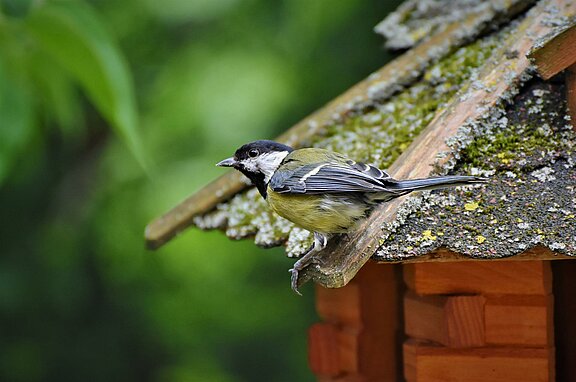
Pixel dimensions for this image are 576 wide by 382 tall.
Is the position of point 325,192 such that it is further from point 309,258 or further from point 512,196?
point 512,196

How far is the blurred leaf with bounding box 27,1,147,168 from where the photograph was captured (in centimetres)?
290

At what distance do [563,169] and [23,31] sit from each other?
72.7 inches

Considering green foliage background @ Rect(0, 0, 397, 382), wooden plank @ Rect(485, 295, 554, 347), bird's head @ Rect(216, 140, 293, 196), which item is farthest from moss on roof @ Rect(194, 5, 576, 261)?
green foliage background @ Rect(0, 0, 397, 382)

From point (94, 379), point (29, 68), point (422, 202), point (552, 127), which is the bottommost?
point (94, 379)

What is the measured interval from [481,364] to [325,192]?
2.05 ft

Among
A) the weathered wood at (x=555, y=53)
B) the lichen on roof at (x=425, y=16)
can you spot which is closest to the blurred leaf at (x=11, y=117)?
the lichen on roof at (x=425, y=16)

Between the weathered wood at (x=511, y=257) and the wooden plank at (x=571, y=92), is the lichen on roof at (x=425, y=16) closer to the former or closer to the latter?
the wooden plank at (x=571, y=92)

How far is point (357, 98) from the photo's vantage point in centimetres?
284

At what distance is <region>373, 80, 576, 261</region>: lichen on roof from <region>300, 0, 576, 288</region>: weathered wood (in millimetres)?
44

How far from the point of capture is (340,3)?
4609 millimetres

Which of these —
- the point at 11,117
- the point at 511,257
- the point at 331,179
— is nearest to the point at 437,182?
the point at 511,257

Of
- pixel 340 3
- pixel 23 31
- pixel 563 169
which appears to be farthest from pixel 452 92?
pixel 340 3

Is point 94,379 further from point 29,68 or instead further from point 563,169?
point 563,169

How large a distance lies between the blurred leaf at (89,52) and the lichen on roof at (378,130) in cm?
41
